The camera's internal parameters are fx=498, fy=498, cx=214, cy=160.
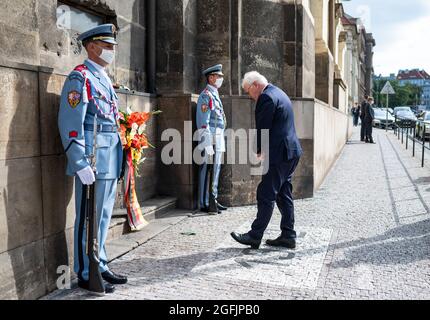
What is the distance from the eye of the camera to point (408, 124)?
18.9m

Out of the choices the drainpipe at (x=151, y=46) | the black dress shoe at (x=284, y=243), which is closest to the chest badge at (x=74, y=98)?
the black dress shoe at (x=284, y=243)

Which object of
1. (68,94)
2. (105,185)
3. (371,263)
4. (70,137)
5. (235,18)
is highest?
(235,18)

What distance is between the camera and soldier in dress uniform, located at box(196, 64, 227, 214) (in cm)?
713

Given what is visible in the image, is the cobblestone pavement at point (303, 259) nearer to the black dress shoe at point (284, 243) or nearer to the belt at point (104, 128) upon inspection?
the black dress shoe at point (284, 243)

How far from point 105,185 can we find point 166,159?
3.38m

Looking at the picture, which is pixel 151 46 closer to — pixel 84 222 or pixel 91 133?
pixel 91 133

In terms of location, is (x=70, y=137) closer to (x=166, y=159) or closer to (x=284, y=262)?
(x=284, y=262)

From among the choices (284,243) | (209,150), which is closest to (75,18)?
(209,150)

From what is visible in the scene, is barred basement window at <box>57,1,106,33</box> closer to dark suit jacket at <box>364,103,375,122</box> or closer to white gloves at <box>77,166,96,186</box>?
white gloves at <box>77,166,96,186</box>

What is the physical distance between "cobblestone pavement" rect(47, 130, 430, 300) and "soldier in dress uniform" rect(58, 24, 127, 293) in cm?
44

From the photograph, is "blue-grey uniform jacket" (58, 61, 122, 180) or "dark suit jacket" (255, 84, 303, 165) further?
"dark suit jacket" (255, 84, 303, 165)

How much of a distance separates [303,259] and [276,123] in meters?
1.45

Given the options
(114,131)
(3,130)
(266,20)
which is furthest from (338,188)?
(3,130)

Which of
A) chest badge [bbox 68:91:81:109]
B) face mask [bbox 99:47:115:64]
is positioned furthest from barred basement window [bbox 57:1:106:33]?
chest badge [bbox 68:91:81:109]
